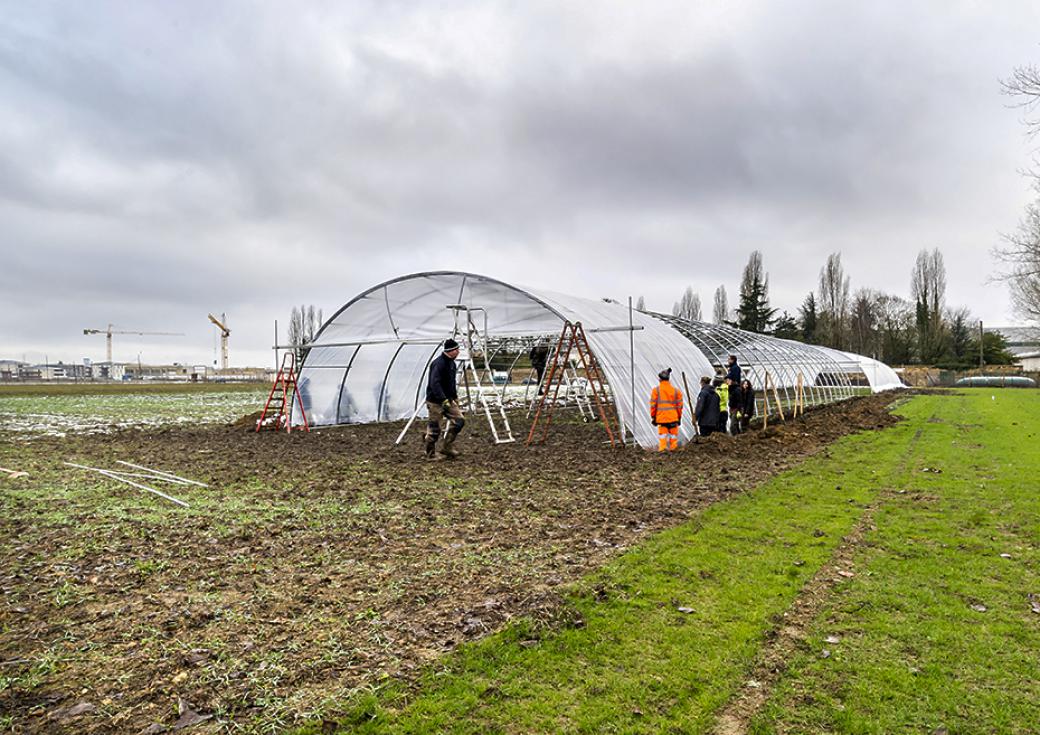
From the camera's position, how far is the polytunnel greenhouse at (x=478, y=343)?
14000 mm

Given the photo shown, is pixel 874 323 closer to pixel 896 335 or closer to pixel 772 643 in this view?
pixel 896 335

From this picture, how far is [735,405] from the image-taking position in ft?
48.7

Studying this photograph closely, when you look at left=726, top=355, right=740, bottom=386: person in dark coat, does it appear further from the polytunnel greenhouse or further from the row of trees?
the row of trees

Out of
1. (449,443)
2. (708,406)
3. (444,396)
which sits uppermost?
(444,396)

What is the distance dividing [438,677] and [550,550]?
2493 millimetres

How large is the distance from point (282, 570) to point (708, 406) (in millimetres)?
10309

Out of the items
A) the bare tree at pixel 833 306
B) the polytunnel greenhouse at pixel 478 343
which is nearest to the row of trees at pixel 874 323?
the bare tree at pixel 833 306

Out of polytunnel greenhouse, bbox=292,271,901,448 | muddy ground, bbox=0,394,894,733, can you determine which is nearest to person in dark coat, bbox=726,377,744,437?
polytunnel greenhouse, bbox=292,271,901,448

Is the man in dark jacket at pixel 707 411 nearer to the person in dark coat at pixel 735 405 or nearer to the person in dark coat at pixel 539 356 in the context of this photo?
the person in dark coat at pixel 735 405

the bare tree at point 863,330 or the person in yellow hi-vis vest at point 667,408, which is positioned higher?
the bare tree at point 863,330

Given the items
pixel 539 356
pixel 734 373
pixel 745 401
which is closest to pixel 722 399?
pixel 734 373

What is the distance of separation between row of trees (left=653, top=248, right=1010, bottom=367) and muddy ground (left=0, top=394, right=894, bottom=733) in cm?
5018

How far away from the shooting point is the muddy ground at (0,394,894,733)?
346 centimetres

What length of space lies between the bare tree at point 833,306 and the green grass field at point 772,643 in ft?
190
